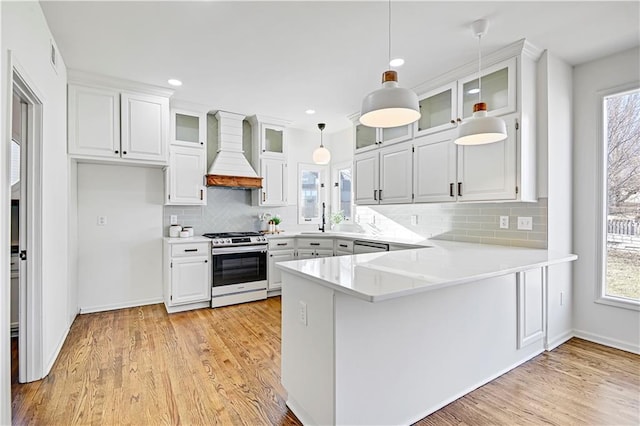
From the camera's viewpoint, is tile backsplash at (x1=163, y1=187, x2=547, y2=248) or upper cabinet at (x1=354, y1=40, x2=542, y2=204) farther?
tile backsplash at (x1=163, y1=187, x2=547, y2=248)

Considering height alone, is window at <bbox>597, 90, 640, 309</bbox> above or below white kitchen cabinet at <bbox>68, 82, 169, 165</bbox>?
below

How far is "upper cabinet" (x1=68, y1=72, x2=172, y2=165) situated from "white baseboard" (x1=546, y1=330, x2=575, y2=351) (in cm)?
423

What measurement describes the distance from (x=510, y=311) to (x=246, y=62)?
3.05 metres

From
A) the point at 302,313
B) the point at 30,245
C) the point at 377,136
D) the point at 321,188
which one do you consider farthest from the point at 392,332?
the point at 321,188

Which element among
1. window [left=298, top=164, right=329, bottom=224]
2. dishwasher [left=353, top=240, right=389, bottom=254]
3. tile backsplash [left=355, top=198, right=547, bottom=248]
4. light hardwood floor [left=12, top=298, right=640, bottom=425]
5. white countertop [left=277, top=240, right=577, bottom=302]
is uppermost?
window [left=298, top=164, right=329, bottom=224]

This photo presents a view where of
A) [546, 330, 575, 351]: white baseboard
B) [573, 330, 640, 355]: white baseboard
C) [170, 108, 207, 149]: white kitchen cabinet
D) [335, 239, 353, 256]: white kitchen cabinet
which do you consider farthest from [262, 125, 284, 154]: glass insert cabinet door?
[573, 330, 640, 355]: white baseboard

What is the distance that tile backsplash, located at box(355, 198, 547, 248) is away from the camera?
2904 mm


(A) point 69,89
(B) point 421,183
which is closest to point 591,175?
(B) point 421,183

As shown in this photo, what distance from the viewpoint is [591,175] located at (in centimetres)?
296

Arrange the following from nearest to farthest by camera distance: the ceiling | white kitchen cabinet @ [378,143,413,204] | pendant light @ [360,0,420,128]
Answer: pendant light @ [360,0,420,128] → the ceiling → white kitchen cabinet @ [378,143,413,204]

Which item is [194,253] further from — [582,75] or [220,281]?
[582,75]

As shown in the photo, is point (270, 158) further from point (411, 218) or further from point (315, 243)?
point (411, 218)

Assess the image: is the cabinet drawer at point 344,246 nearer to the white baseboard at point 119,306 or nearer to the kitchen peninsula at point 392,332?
the kitchen peninsula at point 392,332

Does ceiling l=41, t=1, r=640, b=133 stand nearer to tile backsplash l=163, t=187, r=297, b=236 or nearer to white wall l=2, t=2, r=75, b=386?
white wall l=2, t=2, r=75, b=386
